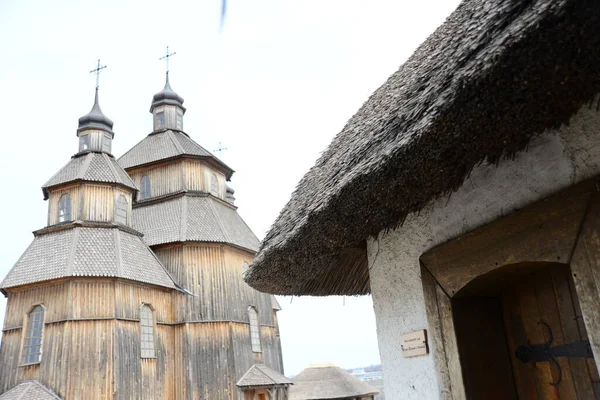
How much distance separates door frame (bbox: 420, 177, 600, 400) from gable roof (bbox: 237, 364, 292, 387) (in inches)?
697

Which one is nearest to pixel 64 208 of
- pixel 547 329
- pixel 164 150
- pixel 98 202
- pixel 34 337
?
pixel 98 202

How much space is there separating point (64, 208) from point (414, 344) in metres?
19.5

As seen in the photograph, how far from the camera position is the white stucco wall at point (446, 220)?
109 inches

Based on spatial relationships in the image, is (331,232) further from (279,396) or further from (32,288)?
(279,396)

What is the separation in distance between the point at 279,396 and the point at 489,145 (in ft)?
66.4

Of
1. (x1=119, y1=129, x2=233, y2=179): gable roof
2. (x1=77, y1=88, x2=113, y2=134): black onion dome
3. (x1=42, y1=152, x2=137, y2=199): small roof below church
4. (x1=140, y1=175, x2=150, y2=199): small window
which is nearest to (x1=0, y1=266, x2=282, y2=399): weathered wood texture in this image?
(x1=42, y1=152, x2=137, y2=199): small roof below church

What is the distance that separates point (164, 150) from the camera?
25297mm

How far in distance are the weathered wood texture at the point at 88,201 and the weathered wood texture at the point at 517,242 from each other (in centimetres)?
1869

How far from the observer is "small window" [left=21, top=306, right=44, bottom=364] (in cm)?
1709

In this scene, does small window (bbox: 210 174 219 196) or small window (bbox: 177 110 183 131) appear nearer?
small window (bbox: 210 174 219 196)

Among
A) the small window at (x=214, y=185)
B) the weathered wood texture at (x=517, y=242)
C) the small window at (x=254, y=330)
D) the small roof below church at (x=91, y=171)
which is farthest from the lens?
the small window at (x=214, y=185)

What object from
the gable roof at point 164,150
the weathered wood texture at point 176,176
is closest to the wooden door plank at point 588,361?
the weathered wood texture at point 176,176

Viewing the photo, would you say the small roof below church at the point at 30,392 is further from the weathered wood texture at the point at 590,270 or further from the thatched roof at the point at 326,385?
the weathered wood texture at the point at 590,270

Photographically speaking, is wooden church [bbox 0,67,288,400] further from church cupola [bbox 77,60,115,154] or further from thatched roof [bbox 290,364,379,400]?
thatched roof [bbox 290,364,379,400]
